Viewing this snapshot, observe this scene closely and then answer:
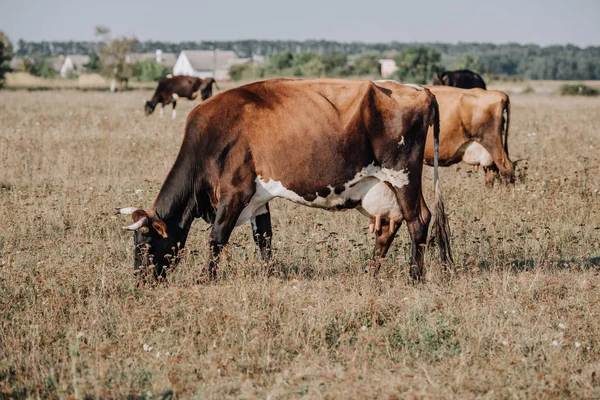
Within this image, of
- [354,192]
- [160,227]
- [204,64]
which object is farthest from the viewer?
[204,64]

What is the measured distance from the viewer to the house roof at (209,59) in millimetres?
147500

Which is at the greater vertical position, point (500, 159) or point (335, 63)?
point (500, 159)

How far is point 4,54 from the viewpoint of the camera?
2092 inches

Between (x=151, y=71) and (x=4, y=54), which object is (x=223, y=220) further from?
(x=151, y=71)

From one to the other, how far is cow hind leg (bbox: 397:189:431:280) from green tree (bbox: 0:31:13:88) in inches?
1925

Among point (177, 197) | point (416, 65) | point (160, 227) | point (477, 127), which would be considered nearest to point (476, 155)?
point (477, 127)

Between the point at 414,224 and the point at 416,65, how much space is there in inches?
2381

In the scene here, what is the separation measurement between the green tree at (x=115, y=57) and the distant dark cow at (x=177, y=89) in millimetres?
30513

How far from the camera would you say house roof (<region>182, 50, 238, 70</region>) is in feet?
484

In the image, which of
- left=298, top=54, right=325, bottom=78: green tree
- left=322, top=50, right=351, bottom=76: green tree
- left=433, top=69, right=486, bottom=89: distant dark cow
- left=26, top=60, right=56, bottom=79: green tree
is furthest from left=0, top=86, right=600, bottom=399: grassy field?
left=26, top=60, right=56, bottom=79: green tree

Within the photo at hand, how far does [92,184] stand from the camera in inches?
473

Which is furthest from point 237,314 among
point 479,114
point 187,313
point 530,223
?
point 479,114

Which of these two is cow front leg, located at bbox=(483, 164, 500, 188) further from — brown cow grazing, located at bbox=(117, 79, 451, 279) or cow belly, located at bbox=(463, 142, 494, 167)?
brown cow grazing, located at bbox=(117, 79, 451, 279)

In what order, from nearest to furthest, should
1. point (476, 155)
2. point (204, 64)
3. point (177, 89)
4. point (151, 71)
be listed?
point (476, 155)
point (177, 89)
point (151, 71)
point (204, 64)
